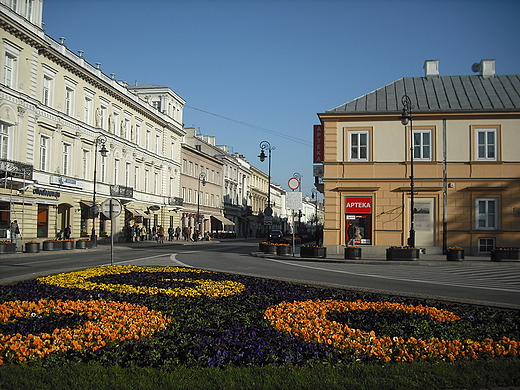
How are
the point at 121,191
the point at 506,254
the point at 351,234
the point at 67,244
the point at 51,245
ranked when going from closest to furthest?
1. the point at 506,254
2. the point at 351,234
3. the point at 51,245
4. the point at 67,244
5. the point at 121,191

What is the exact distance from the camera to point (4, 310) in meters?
7.95

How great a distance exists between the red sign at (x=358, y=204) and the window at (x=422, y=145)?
12.3 ft

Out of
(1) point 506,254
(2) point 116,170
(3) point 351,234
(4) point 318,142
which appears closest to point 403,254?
(3) point 351,234

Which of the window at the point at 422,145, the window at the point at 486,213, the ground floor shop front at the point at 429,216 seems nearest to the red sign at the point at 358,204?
the ground floor shop front at the point at 429,216

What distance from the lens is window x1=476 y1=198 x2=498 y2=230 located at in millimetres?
29125

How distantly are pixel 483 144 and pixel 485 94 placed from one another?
382 cm

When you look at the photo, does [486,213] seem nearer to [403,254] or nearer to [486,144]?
[486,144]

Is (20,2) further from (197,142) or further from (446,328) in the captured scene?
(197,142)

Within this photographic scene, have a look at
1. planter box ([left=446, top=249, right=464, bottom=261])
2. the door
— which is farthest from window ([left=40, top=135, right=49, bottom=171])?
planter box ([left=446, top=249, right=464, bottom=261])

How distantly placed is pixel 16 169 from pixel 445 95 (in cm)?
2837

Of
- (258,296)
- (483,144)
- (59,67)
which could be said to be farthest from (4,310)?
(59,67)

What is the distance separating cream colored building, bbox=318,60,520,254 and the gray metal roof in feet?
0.54

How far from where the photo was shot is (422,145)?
29.7m

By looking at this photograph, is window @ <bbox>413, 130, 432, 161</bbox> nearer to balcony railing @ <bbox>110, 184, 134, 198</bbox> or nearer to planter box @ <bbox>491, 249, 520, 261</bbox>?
planter box @ <bbox>491, 249, 520, 261</bbox>
